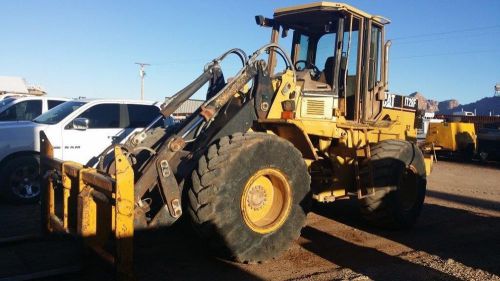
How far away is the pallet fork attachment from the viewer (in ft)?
13.6

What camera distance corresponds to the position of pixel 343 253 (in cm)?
589

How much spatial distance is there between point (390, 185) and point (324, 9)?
2.70 meters

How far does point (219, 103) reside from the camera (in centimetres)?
555

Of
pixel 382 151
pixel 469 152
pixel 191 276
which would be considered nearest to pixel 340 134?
pixel 382 151

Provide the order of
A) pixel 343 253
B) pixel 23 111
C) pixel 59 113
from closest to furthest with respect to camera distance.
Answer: pixel 343 253 < pixel 59 113 < pixel 23 111

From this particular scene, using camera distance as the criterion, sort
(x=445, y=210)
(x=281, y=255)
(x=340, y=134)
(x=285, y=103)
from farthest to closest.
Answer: (x=445, y=210)
(x=340, y=134)
(x=285, y=103)
(x=281, y=255)

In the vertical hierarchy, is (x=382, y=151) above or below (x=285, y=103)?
below

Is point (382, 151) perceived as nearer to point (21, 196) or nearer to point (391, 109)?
point (391, 109)

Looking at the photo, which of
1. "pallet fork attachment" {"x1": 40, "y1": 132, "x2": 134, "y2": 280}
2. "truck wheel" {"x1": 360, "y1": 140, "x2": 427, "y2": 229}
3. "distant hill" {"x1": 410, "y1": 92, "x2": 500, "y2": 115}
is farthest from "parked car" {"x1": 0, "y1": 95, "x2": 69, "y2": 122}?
"distant hill" {"x1": 410, "y1": 92, "x2": 500, "y2": 115}

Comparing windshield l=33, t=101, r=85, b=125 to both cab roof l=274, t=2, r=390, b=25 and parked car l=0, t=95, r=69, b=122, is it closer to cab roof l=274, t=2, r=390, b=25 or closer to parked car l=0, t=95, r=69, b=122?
Result: parked car l=0, t=95, r=69, b=122

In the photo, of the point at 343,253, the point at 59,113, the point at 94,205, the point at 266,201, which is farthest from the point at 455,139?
the point at 94,205

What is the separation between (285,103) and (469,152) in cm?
1862

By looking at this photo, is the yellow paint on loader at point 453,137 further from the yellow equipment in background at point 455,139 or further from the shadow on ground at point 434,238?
the shadow on ground at point 434,238

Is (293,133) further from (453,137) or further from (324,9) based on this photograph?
(453,137)
